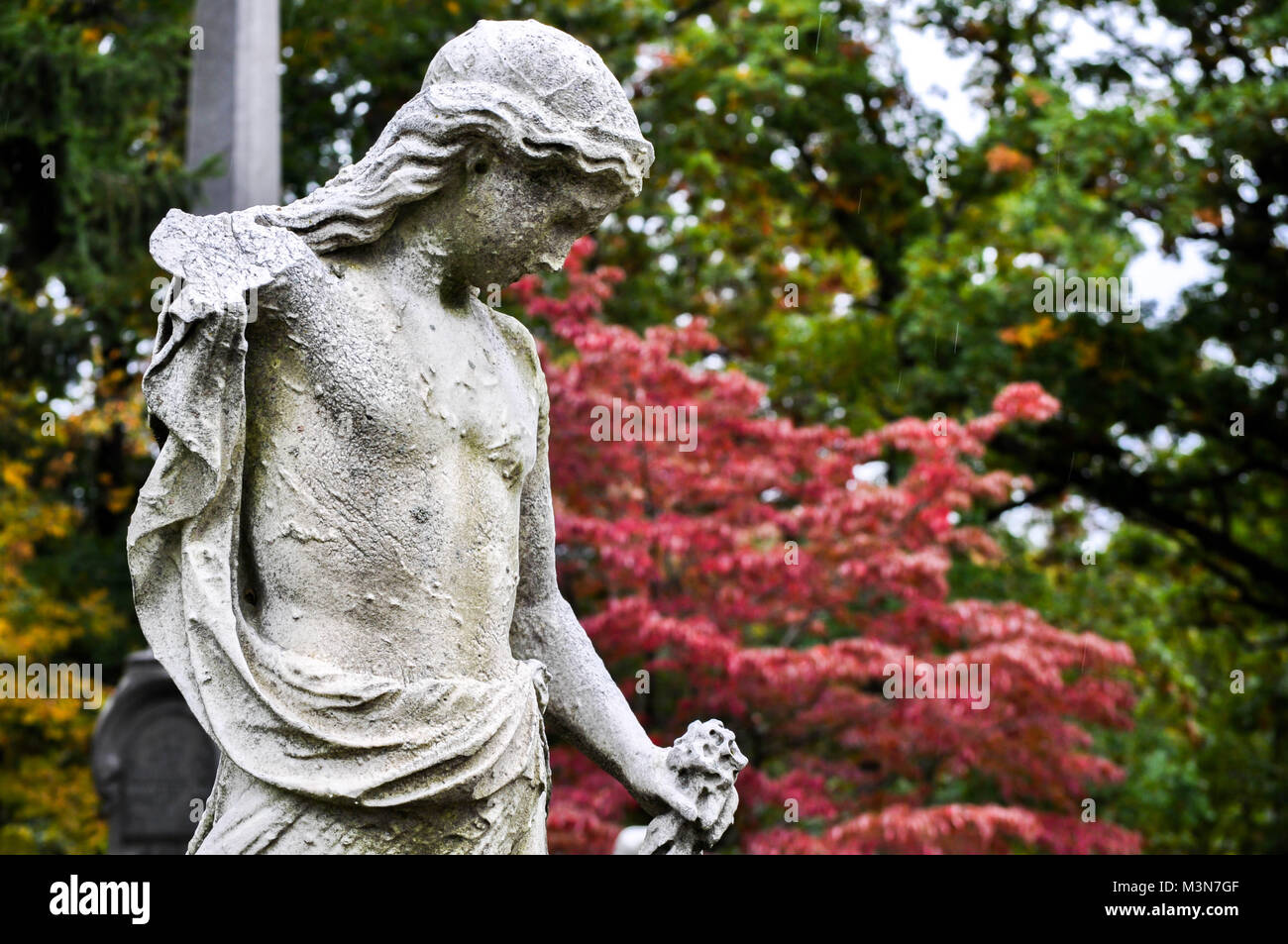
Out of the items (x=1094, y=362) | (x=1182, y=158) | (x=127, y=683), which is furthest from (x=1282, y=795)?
(x=127, y=683)

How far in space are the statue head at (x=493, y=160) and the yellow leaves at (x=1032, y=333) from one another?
11671mm

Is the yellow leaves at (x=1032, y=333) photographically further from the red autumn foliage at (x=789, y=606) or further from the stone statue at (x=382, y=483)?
the stone statue at (x=382, y=483)

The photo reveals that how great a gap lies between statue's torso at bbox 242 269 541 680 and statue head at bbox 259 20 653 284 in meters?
0.14

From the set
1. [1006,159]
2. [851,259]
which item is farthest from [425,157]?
[851,259]

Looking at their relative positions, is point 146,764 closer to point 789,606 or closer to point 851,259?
point 789,606

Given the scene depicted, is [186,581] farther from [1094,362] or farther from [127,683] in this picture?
[1094,362]

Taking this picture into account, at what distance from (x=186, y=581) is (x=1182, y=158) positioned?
12.5 metres

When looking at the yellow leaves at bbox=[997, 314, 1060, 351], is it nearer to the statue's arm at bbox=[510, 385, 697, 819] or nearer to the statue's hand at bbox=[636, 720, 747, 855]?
the statue's arm at bbox=[510, 385, 697, 819]

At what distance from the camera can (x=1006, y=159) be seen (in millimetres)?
14625

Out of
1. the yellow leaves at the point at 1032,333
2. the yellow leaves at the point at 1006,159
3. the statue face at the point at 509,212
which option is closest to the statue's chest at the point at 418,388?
the statue face at the point at 509,212

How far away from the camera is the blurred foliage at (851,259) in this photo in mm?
13203

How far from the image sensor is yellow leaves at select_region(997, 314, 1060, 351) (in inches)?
554

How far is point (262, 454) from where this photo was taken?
2.63 metres

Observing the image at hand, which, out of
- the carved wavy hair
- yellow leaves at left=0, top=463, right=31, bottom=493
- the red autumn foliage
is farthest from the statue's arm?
yellow leaves at left=0, top=463, right=31, bottom=493
